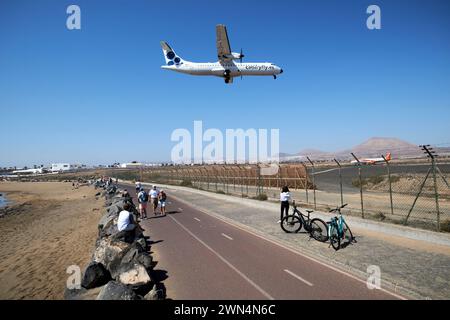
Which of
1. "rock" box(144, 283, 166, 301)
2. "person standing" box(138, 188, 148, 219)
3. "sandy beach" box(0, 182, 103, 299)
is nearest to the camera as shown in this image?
"rock" box(144, 283, 166, 301)

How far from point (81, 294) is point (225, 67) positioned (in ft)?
70.9

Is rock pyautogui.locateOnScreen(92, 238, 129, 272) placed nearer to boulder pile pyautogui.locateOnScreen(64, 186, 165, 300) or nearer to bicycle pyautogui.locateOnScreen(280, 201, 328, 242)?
boulder pile pyautogui.locateOnScreen(64, 186, 165, 300)

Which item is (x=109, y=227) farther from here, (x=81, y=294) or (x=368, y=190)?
(x=368, y=190)

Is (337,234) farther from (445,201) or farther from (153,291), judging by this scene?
(445,201)

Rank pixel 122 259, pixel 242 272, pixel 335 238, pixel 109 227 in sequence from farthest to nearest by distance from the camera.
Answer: pixel 109 227 → pixel 335 238 → pixel 122 259 → pixel 242 272

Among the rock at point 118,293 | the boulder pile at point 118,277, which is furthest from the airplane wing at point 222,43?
the rock at point 118,293

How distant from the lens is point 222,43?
82.5ft

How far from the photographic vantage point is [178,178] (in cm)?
7069

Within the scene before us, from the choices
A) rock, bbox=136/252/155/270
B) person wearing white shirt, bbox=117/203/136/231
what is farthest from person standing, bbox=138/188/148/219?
rock, bbox=136/252/155/270

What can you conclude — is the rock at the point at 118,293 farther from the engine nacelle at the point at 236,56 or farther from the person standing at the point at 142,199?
the engine nacelle at the point at 236,56

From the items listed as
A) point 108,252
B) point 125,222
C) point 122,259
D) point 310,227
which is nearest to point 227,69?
point 310,227

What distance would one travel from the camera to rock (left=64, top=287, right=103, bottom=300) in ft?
28.6

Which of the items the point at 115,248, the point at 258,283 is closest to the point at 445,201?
the point at 258,283

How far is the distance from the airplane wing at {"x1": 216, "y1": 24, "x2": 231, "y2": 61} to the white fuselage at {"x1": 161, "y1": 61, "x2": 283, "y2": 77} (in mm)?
984
